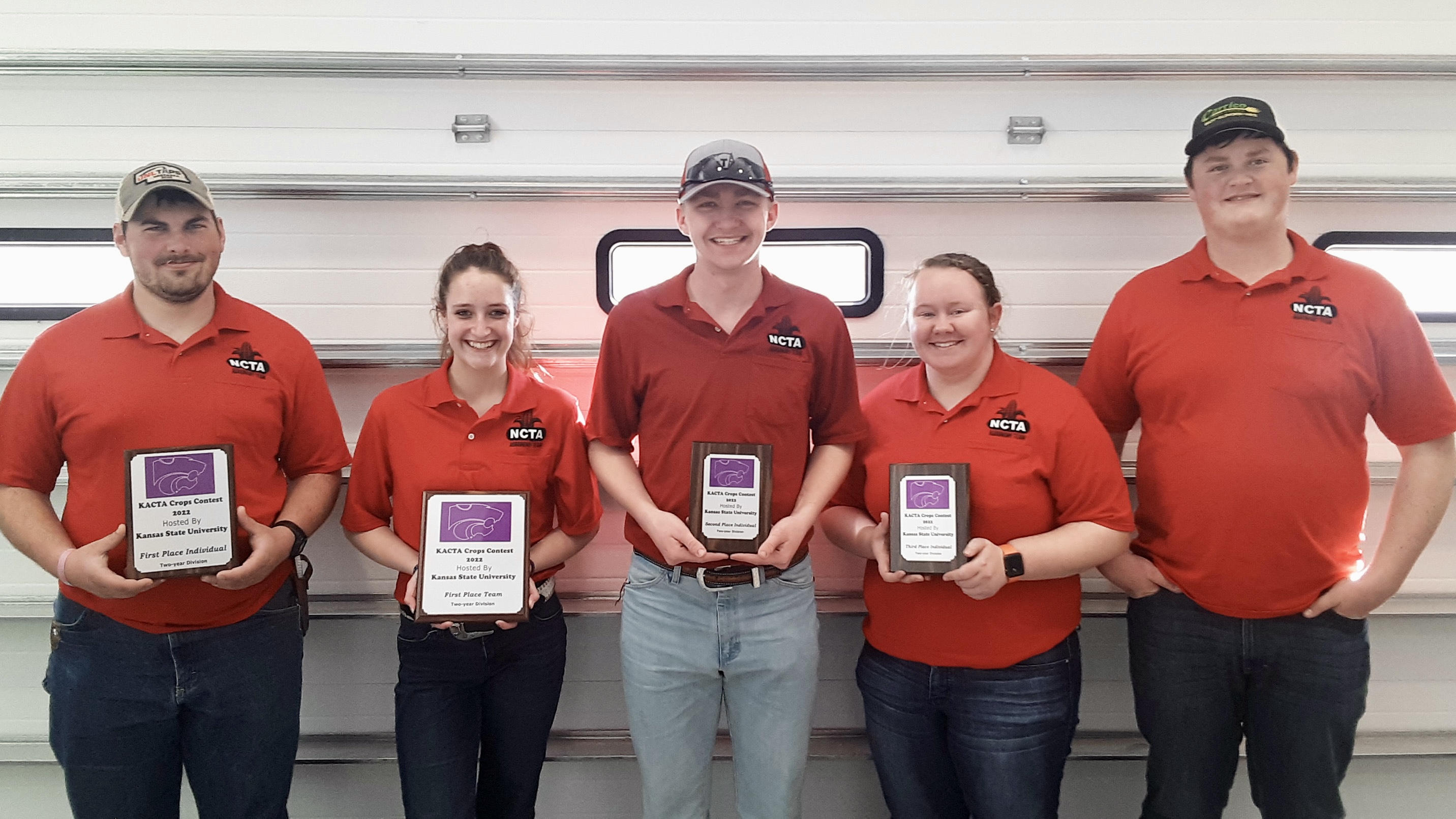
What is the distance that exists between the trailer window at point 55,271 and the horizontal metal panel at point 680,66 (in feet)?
1.91

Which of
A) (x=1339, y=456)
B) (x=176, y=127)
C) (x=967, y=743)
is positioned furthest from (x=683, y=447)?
(x=176, y=127)

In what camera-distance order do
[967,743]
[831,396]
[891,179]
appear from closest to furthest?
1. [967,743]
2. [831,396]
3. [891,179]

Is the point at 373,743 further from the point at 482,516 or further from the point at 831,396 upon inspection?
the point at 831,396

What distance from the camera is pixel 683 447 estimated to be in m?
1.94

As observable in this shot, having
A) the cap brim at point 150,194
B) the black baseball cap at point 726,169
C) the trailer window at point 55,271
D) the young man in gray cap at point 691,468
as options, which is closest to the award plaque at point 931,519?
the young man in gray cap at point 691,468

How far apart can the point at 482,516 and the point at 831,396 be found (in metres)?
1.04

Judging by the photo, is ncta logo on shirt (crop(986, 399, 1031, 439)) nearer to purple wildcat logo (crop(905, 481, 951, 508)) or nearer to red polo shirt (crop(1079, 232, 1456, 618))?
purple wildcat logo (crop(905, 481, 951, 508))

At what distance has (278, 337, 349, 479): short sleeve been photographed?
2.16 m

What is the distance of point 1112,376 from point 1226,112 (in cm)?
79

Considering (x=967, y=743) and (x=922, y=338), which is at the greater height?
(x=922, y=338)

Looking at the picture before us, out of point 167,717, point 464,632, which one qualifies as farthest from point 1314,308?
point 167,717

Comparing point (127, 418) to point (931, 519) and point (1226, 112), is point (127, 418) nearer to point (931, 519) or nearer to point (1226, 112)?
point (931, 519)

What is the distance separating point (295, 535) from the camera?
209 centimetres

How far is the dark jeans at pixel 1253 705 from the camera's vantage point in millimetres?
1948
